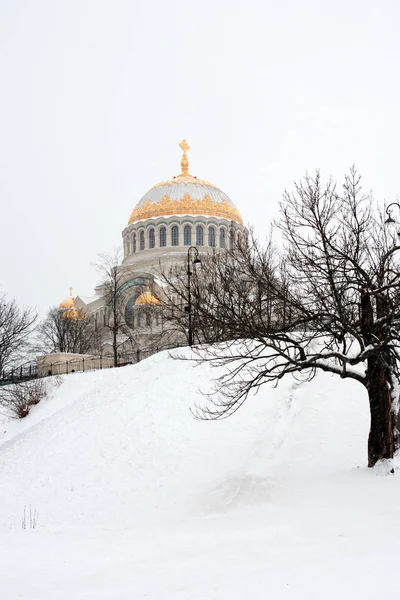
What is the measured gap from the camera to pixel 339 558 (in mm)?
6484

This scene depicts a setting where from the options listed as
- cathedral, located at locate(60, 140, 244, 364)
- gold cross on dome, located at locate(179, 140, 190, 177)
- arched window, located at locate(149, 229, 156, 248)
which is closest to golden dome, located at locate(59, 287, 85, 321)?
cathedral, located at locate(60, 140, 244, 364)

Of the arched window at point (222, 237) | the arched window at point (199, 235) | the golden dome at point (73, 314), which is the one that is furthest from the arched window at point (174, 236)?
the golden dome at point (73, 314)

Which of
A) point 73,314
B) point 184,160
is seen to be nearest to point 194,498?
point 73,314

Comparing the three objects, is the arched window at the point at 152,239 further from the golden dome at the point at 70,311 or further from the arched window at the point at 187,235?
the golden dome at the point at 70,311

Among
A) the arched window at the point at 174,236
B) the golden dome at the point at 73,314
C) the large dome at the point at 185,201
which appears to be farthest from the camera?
the large dome at the point at 185,201

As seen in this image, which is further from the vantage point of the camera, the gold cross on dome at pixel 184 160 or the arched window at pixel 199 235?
the gold cross on dome at pixel 184 160

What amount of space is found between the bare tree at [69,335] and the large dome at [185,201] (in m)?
12.3

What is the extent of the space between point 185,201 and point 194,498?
50719 mm

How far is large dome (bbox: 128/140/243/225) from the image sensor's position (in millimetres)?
61125

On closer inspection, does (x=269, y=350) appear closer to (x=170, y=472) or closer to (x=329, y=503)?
(x=170, y=472)

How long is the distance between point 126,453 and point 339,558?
32.0ft

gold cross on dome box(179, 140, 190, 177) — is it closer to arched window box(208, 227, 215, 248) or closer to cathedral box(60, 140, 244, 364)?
cathedral box(60, 140, 244, 364)

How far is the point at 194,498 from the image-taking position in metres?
12.6

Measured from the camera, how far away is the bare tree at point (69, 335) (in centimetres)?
4928
